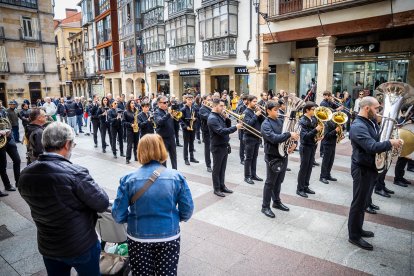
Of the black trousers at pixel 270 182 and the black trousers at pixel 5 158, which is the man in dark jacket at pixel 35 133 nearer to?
the black trousers at pixel 5 158

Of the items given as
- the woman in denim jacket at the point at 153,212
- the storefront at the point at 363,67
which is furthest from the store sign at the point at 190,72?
the woman in denim jacket at the point at 153,212

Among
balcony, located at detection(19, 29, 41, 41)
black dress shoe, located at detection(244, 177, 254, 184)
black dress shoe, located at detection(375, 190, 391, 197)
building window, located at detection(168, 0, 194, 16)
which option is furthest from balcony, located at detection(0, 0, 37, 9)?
black dress shoe, located at detection(375, 190, 391, 197)

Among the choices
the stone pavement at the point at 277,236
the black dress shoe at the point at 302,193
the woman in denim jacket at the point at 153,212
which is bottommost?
the stone pavement at the point at 277,236

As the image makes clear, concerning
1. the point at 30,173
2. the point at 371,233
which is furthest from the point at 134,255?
the point at 371,233

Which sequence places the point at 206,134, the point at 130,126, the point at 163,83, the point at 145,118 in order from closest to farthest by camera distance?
the point at 206,134 < the point at 145,118 < the point at 130,126 < the point at 163,83

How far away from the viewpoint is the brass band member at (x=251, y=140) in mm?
7156

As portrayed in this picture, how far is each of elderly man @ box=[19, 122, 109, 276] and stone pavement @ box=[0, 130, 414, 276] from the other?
1675 mm

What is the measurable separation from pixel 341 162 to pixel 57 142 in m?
8.64

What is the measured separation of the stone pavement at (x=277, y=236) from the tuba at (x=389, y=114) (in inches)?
49.2

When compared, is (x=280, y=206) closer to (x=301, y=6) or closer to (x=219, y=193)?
(x=219, y=193)

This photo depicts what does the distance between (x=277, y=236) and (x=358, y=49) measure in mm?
14794

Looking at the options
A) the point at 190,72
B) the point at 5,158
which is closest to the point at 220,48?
the point at 190,72

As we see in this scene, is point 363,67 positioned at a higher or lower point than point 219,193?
higher

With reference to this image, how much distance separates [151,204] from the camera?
254 centimetres
